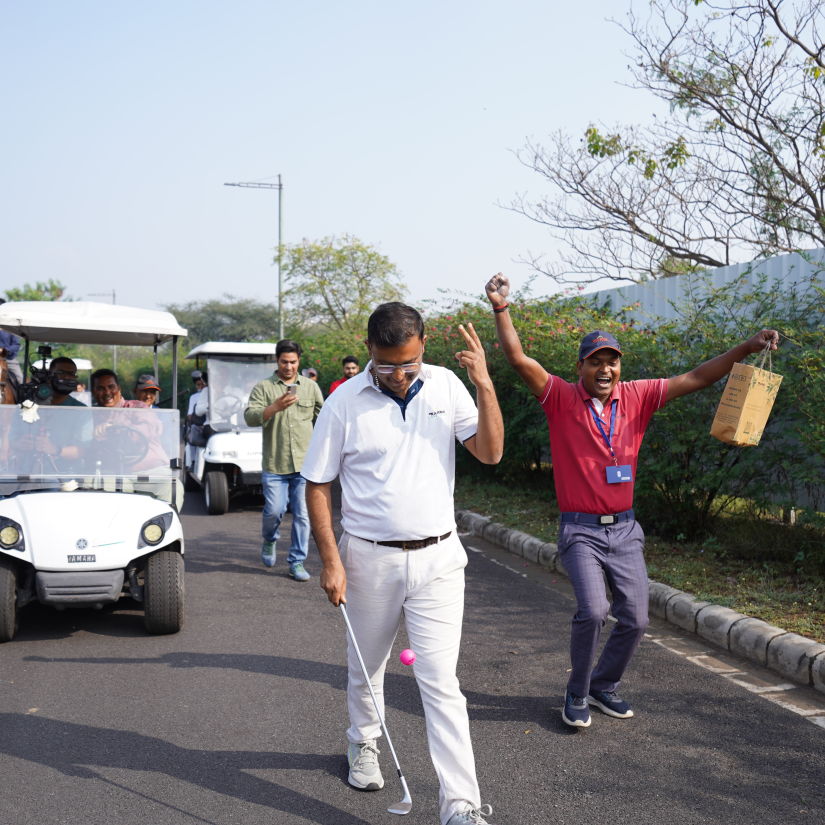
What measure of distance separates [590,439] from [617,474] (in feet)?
0.72

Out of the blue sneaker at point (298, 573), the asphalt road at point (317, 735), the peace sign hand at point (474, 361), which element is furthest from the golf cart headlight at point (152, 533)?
the peace sign hand at point (474, 361)

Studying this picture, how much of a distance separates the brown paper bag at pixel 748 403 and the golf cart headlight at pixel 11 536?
13.7 feet

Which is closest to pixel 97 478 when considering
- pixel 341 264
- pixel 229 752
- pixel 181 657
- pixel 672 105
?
pixel 181 657

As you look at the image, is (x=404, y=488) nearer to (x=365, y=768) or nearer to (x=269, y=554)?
(x=365, y=768)

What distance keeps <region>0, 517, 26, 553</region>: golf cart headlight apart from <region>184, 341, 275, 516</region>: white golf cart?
6212mm

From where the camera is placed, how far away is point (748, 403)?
457 cm

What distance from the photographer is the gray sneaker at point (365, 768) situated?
150 inches

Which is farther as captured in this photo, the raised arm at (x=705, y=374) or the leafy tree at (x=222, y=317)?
the leafy tree at (x=222, y=317)

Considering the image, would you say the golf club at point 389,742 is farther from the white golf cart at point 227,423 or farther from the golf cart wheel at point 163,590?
the white golf cart at point 227,423

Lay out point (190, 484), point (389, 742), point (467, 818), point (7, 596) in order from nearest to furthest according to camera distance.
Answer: point (467, 818), point (389, 742), point (7, 596), point (190, 484)

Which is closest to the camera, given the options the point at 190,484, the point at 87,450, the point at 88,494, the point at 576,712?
the point at 576,712

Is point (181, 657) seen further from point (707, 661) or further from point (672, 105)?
point (672, 105)

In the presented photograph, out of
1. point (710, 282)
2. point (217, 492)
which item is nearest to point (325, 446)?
point (710, 282)

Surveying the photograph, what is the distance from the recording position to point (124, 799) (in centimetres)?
378
